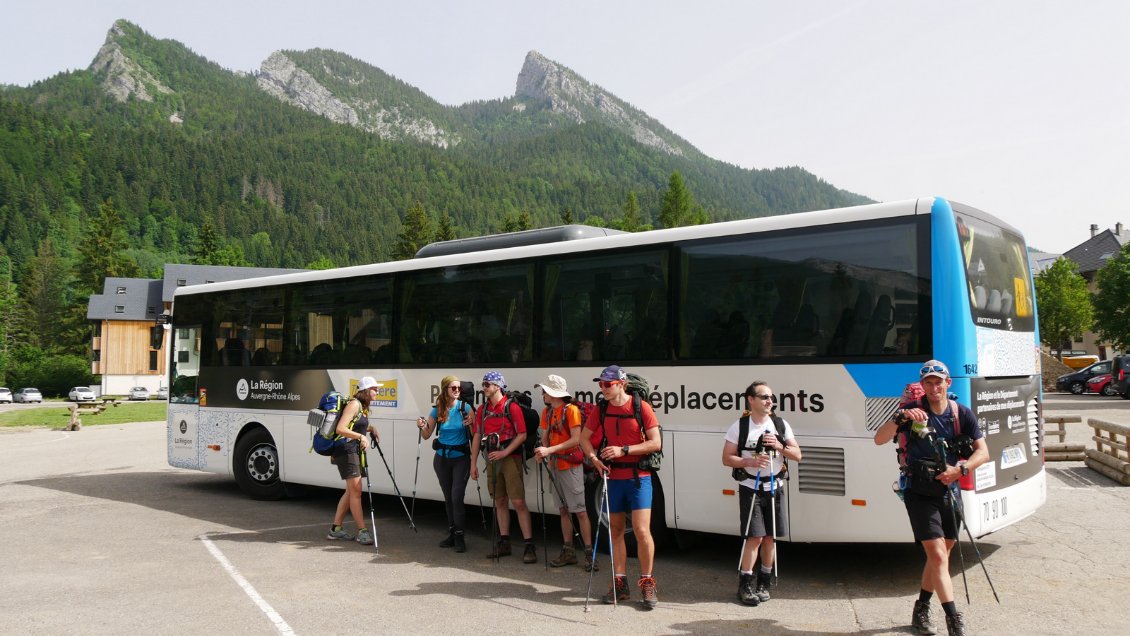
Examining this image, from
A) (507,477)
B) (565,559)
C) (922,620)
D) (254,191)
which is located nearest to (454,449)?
(507,477)

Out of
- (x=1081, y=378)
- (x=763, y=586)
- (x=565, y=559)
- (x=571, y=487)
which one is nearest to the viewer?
(x=763, y=586)

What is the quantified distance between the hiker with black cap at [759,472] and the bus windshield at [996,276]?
1976mm

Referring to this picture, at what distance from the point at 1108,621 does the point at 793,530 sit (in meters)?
2.36

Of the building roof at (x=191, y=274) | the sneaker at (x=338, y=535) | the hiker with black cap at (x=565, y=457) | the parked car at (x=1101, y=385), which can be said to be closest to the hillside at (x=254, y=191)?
the building roof at (x=191, y=274)

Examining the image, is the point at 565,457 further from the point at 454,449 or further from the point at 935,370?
the point at 935,370

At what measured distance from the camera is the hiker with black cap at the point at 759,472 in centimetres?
672

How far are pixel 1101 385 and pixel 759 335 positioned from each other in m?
42.5

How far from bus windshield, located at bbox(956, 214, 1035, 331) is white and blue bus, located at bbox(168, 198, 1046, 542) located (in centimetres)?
3

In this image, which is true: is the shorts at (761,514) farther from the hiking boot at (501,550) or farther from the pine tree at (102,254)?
the pine tree at (102,254)

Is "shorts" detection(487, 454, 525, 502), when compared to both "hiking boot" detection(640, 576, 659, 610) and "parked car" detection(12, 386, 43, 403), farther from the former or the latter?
"parked car" detection(12, 386, 43, 403)

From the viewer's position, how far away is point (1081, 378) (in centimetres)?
4478

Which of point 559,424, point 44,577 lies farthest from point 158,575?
point 559,424

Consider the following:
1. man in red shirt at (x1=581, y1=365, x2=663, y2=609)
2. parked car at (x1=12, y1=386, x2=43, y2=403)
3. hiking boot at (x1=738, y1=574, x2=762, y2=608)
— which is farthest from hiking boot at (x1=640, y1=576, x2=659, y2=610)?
parked car at (x1=12, y1=386, x2=43, y2=403)

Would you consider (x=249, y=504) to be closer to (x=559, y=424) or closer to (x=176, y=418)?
(x=176, y=418)
